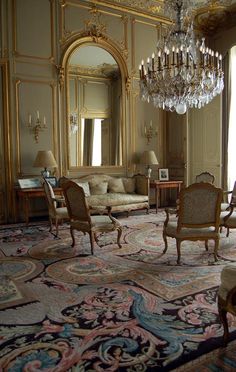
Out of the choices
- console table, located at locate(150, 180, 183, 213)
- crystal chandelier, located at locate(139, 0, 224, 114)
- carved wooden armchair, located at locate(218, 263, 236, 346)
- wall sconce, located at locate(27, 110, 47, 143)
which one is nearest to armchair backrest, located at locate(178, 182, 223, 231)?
carved wooden armchair, located at locate(218, 263, 236, 346)

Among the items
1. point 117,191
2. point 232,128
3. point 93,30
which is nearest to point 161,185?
point 117,191

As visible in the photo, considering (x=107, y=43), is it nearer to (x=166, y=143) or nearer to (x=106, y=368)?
(x=166, y=143)

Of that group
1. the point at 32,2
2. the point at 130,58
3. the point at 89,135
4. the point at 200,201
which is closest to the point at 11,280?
the point at 200,201

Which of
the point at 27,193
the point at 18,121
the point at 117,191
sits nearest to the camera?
the point at 27,193

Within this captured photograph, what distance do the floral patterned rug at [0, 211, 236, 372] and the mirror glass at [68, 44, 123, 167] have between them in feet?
7.69

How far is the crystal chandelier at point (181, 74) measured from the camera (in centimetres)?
416

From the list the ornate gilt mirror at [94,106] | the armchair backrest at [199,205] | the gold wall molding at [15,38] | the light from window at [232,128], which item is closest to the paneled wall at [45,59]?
the gold wall molding at [15,38]

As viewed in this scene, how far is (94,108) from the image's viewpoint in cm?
578

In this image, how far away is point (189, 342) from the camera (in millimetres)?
1755

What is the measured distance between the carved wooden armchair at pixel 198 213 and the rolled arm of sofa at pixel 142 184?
8.16 ft

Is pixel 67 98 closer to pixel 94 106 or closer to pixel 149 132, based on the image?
pixel 94 106

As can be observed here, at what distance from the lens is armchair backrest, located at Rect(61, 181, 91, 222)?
3379 mm

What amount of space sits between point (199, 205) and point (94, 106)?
3.34 m

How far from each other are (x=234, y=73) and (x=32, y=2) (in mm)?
3606
